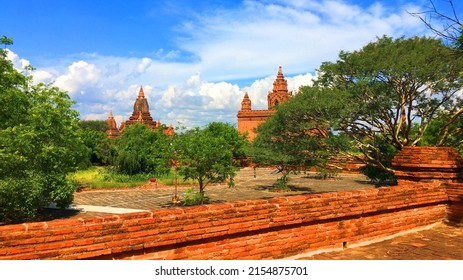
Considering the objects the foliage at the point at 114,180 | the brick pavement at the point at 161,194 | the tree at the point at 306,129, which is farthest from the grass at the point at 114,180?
the tree at the point at 306,129

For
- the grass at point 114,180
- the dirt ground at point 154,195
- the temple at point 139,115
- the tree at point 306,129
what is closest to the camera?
the tree at point 306,129

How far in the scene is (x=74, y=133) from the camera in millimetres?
16453

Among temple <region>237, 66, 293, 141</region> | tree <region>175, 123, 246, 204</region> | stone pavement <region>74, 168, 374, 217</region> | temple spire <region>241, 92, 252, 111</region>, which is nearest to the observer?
tree <region>175, 123, 246, 204</region>

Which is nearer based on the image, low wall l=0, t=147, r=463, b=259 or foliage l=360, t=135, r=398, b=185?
low wall l=0, t=147, r=463, b=259

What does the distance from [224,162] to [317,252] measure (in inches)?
483

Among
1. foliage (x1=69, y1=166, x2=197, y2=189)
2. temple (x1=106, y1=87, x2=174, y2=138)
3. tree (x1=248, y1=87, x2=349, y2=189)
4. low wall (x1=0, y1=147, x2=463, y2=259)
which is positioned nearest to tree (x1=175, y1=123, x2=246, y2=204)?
tree (x1=248, y1=87, x2=349, y2=189)

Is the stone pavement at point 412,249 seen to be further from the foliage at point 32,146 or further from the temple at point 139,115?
the temple at point 139,115

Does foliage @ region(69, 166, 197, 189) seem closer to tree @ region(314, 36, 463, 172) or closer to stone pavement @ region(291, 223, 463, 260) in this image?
tree @ region(314, 36, 463, 172)

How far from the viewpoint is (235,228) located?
430 cm

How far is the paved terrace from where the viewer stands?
484 centimetres

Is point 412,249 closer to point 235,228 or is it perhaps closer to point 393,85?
point 235,228

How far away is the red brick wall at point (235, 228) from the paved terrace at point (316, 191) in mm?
188

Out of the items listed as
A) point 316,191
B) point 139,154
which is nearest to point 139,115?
point 139,154

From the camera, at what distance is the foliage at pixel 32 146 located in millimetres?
13320
